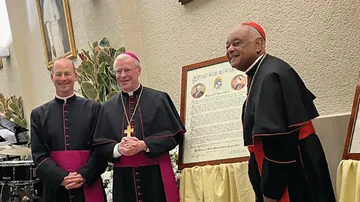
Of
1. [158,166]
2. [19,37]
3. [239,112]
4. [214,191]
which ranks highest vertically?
[19,37]

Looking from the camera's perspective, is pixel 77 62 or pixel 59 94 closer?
pixel 59 94

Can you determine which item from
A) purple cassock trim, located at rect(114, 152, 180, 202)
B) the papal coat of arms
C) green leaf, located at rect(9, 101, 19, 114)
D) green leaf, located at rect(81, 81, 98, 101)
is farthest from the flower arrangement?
green leaf, located at rect(9, 101, 19, 114)

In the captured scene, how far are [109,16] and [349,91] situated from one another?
3.18 m

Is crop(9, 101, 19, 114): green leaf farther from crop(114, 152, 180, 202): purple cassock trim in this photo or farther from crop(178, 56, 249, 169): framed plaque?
crop(114, 152, 180, 202): purple cassock trim

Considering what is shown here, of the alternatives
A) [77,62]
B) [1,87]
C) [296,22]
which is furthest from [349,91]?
[1,87]

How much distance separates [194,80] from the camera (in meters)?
3.50

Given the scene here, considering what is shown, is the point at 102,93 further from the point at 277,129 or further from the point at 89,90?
the point at 277,129

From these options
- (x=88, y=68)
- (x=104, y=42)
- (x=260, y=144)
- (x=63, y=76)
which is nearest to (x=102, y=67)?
(x=88, y=68)

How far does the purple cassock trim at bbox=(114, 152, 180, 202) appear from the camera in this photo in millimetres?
3094

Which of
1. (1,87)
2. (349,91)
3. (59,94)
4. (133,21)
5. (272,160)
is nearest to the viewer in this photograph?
(272,160)

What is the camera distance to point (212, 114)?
331 centimetres

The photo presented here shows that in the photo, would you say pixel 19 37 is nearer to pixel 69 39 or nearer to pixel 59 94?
pixel 69 39

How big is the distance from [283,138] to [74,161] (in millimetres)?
1611

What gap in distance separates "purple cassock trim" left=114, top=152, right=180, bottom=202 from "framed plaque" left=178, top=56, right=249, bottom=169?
252 mm
